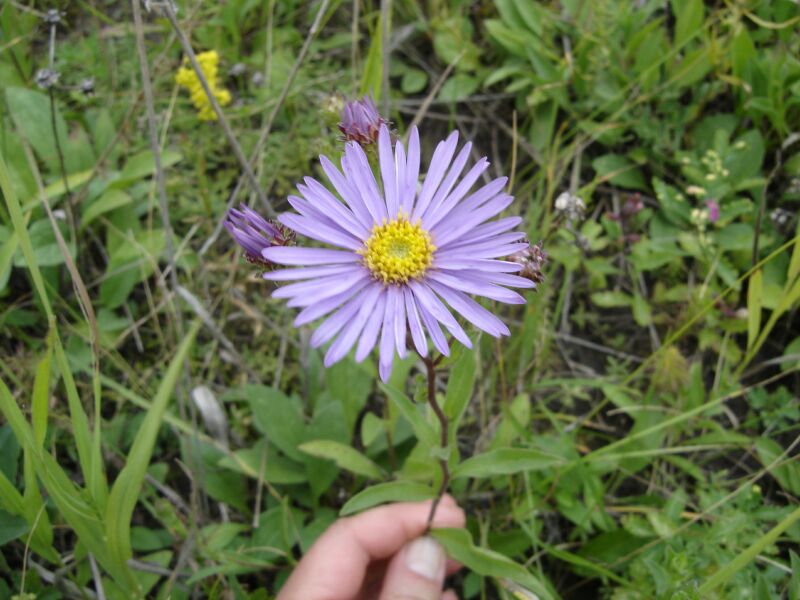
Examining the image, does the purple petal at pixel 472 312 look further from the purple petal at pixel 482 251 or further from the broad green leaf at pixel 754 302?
the broad green leaf at pixel 754 302

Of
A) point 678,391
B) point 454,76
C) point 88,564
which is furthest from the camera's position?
point 454,76

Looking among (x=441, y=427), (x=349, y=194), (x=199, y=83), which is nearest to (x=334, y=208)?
(x=349, y=194)

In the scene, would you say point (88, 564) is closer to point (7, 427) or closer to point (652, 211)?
point (7, 427)

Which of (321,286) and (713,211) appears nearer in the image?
(321,286)

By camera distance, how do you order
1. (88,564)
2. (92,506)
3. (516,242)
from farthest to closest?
(88,564) < (92,506) < (516,242)

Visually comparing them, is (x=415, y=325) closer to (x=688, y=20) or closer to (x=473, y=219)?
(x=473, y=219)

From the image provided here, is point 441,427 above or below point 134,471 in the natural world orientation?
above

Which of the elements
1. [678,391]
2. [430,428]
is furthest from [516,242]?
[678,391]

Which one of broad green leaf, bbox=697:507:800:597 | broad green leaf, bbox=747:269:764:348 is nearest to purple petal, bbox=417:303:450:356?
broad green leaf, bbox=697:507:800:597
